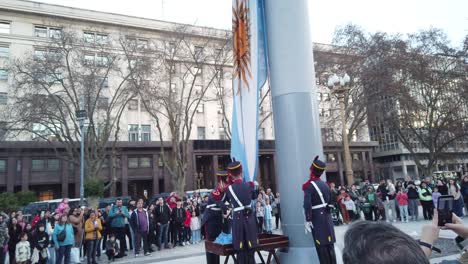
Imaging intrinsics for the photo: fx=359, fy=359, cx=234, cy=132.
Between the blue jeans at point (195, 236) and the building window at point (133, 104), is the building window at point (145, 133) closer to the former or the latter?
the building window at point (133, 104)

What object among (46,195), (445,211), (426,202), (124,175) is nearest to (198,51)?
(124,175)

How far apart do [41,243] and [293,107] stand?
390 inches

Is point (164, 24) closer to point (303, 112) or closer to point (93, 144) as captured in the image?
point (93, 144)

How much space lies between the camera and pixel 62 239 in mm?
11180

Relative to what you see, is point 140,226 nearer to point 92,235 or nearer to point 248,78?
point 92,235

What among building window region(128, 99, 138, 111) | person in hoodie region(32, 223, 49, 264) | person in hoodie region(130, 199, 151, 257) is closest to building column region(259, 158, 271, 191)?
building window region(128, 99, 138, 111)

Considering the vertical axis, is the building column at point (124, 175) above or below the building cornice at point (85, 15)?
below

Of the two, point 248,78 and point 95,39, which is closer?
point 248,78

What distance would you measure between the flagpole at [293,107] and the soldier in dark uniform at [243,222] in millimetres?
958

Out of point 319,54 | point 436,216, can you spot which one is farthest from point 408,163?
point 436,216

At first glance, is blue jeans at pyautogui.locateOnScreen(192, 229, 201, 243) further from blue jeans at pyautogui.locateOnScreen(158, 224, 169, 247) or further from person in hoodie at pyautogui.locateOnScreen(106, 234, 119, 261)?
person in hoodie at pyautogui.locateOnScreen(106, 234, 119, 261)

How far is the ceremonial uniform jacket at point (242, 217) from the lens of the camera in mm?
6227

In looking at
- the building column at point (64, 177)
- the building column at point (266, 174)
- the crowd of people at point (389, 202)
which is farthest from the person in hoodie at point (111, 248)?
the building column at point (266, 174)

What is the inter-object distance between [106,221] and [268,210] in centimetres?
745
